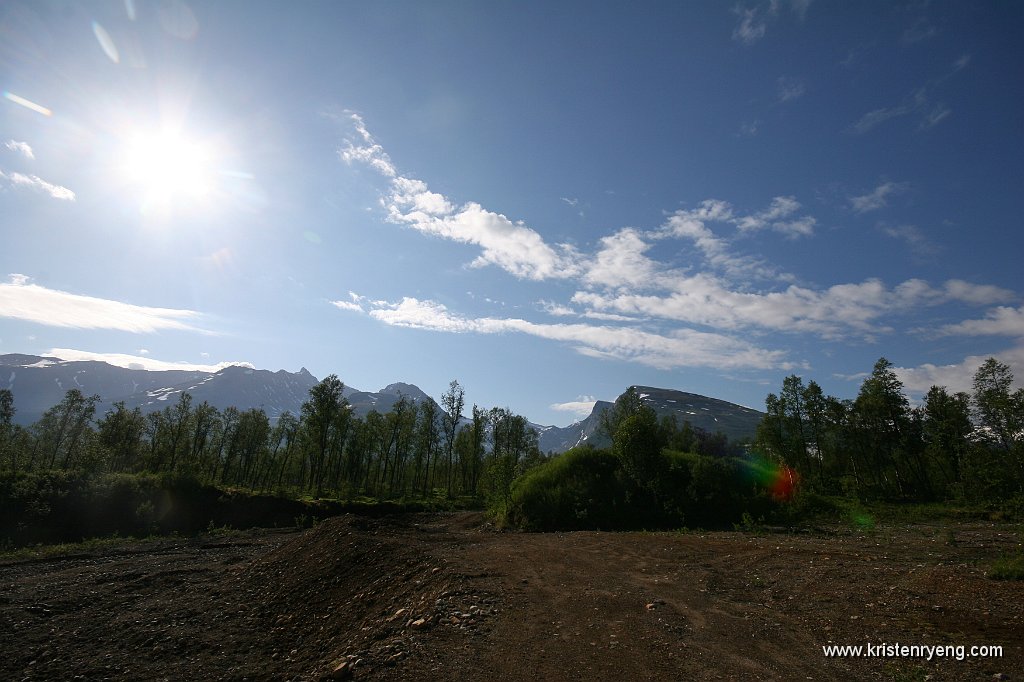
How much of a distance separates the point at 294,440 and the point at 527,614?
274 ft

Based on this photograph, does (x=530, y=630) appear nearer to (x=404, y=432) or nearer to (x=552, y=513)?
(x=552, y=513)

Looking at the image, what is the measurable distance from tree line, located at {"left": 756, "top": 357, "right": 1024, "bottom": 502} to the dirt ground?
1153 inches

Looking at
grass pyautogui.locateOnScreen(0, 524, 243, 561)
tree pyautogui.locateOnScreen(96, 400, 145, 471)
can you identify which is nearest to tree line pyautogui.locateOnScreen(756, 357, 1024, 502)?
grass pyautogui.locateOnScreen(0, 524, 243, 561)

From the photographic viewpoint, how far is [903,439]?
2020 inches

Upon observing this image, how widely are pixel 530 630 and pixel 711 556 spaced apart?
953 centimetres

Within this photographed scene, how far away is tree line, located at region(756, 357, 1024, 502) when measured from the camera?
3850cm

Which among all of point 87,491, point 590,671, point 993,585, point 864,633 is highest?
point 993,585

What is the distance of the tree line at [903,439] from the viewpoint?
38500 mm

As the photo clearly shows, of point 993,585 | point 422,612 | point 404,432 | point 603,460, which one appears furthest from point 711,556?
point 404,432

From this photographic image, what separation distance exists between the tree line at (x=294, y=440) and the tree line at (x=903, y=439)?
119 feet

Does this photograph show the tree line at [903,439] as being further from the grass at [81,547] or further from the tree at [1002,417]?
the grass at [81,547]

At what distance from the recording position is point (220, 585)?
16766mm

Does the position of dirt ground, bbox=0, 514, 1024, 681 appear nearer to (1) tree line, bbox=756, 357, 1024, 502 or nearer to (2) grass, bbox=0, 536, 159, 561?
(2) grass, bbox=0, 536, 159, 561

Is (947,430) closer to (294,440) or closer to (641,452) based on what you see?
(641,452)
